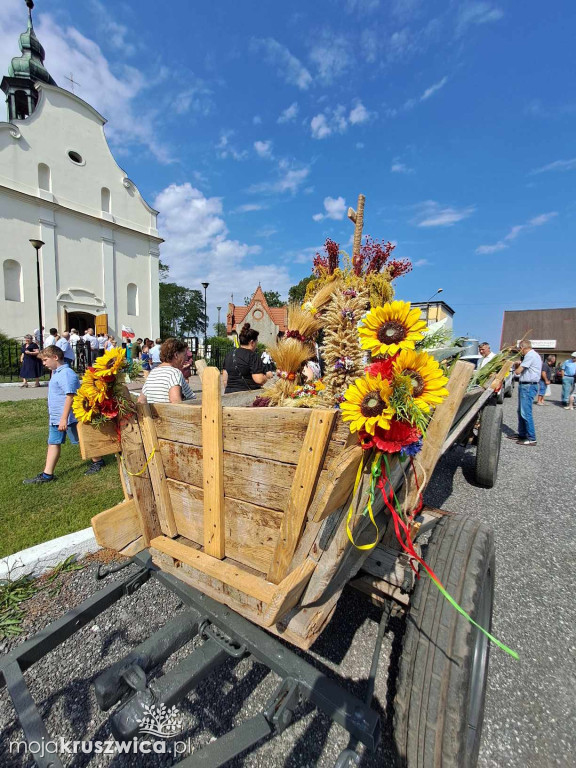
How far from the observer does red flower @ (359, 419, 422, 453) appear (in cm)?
106

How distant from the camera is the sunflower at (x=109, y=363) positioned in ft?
5.15

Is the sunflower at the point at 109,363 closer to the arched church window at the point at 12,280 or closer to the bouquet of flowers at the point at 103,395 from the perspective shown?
the bouquet of flowers at the point at 103,395

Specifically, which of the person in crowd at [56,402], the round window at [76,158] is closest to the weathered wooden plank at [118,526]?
the person in crowd at [56,402]

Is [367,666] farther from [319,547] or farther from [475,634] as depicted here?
[319,547]

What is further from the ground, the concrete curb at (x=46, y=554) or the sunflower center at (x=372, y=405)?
the sunflower center at (x=372, y=405)

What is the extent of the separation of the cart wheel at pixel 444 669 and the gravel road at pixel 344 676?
1.48ft

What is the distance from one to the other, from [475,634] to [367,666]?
0.99 metres

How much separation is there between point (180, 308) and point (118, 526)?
6191 centimetres

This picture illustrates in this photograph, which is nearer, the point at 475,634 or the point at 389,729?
the point at 475,634

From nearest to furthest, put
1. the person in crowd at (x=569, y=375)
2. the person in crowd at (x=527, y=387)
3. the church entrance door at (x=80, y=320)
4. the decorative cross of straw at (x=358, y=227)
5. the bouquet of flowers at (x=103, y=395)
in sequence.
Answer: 1. the bouquet of flowers at (x=103, y=395)
2. the decorative cross of straw at (x=358, y=227)
3. the person in crowd at (x=527, y=387)
4. the person in crowd at (x=569, y=375)
5. the church entrance door at (x=80, y=320)

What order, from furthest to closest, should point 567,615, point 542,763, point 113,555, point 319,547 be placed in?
point 113,555 < point 567,615 < point 542,763 < point 319,547

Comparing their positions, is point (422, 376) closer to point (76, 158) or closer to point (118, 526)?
point (118, 526)

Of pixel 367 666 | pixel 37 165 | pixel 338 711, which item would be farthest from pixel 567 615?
pixel 37 165

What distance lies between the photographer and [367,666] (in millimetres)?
2021
